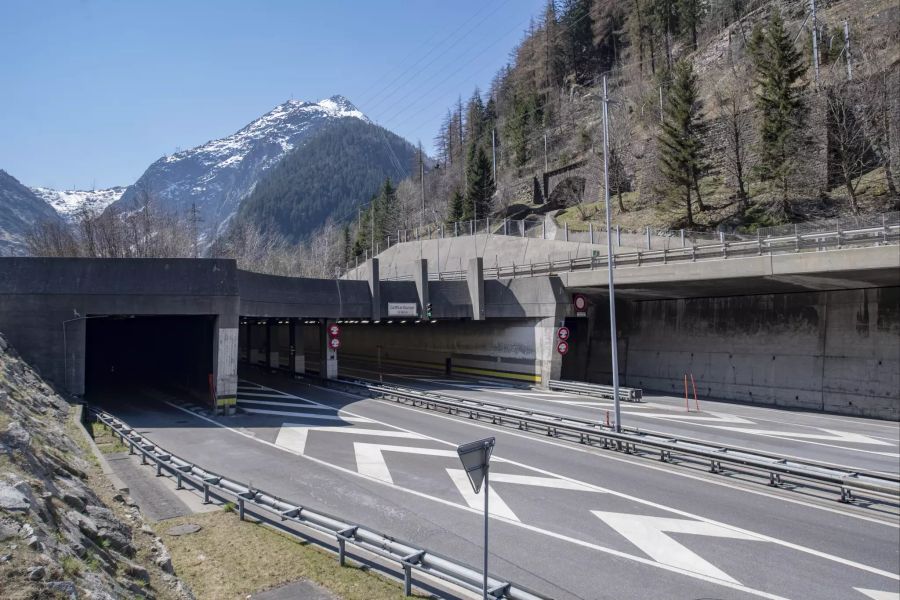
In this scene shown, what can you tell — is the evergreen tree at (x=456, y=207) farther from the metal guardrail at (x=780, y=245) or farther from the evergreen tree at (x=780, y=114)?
the metal guardrail at (x=780, y=245)

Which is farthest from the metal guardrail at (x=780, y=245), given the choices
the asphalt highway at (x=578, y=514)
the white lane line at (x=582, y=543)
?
the white lane line at (x=582, y=543)

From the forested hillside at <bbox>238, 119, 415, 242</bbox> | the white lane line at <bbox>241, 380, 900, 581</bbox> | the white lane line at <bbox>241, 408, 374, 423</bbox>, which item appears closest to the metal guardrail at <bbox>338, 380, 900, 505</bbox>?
the white lane line at <bbox>241, 380, 900, 581</bbox>

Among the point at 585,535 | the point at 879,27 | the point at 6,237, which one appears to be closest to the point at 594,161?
the point at 879,27

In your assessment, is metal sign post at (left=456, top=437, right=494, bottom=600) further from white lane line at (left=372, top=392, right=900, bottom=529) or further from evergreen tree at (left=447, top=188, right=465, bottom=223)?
evergreen tree at (left=447, top=188, right=465, bottom=223)

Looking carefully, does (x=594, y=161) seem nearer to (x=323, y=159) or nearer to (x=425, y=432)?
(x=425, y=432)

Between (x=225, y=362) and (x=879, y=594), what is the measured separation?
74.2 ft

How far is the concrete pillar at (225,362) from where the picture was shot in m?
23.4

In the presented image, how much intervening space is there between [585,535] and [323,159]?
643ft

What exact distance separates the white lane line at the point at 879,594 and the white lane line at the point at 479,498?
5767mm

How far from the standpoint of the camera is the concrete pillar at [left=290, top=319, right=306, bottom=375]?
34906 millimetres

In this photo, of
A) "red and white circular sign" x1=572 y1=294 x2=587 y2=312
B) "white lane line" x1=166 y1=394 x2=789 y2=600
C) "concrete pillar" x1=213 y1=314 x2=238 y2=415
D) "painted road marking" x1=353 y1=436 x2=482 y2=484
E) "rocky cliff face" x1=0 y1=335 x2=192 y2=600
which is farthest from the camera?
"red and white circular sign" x1=572 y1=294 x2=587 y2=312

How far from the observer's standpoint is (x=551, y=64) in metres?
90.0

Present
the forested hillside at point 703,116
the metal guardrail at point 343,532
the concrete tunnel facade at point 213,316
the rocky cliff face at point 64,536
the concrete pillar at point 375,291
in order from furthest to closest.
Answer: the forested hillside at point 703,116
the concrete pillar at point 375,291
the concrete tunnel facade at point 213,316
the metal guardrail at point 343,532
the rocky cliff face at point 64,536

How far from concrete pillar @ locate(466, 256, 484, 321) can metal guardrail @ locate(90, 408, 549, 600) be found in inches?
848
